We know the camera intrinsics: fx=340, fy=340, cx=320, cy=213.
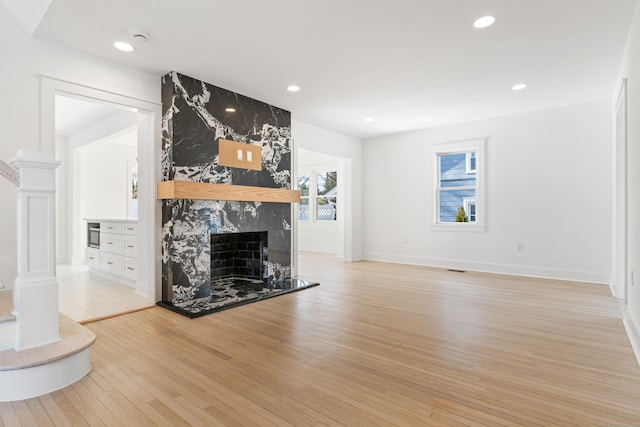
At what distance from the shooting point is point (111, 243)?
5.09 metres

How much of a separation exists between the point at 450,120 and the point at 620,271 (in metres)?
3.29

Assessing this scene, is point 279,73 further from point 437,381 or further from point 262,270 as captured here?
point 437,381

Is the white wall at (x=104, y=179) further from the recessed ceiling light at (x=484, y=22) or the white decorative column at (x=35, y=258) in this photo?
the recessed ceiling light at (x=484, y=22)

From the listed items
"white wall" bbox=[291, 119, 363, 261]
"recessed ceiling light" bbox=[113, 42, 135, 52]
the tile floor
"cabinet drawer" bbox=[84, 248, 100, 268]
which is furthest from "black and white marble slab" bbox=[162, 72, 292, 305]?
"cabinet drawer" bbox=[84, 248, 100, 268]

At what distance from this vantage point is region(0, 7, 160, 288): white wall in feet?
9.53

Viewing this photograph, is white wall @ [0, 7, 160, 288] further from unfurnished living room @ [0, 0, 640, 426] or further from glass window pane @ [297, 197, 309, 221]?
glass window pane @ [297, 197, 309, 221]

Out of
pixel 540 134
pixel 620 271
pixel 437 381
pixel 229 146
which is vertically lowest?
pixel 437 381

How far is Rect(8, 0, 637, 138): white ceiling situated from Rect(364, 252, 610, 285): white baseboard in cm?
255

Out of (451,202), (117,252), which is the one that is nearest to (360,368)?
(117,252)

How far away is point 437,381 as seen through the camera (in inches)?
82.3

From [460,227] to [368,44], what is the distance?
159 inches

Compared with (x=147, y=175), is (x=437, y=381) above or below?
below

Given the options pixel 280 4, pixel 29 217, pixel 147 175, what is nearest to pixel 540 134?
pixel 280 4

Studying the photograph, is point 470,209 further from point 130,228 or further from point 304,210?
point 130,228
